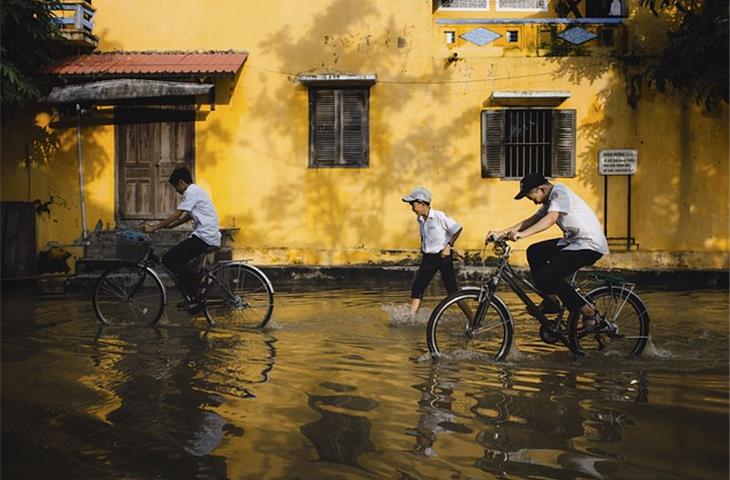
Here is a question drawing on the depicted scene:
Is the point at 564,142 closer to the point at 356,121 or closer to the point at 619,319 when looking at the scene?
the point at 356,121

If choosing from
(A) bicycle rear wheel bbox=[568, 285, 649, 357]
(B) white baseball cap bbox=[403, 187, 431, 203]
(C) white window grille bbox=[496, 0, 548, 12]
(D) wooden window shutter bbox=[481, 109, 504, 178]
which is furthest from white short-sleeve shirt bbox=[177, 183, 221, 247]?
(C) white window grille bbox=[496, 0, 548, 12]

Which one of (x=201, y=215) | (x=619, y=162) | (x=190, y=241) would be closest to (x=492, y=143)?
(x=619, y=162)

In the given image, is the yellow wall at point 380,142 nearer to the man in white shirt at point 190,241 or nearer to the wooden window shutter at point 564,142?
the wooden window shutter at point 564,142

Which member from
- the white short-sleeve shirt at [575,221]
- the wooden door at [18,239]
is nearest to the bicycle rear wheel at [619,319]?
the white short-sleeve shirt at [575,221]

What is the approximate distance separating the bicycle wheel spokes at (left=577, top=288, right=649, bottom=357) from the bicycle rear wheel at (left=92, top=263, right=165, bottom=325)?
4613 millimetres

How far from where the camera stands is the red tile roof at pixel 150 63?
1334cm

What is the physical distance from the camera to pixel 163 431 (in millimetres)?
4488

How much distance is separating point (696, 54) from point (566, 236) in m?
7.57

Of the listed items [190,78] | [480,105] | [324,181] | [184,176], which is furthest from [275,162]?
[184,176]

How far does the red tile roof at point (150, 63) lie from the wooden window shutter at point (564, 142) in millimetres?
5900

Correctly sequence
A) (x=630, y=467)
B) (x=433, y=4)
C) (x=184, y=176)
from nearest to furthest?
(x=630, y=467)
(x=184, y=176)
(x=433, y=4)

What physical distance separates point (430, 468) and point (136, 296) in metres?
5.51

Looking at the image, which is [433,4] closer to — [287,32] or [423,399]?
[287,32]

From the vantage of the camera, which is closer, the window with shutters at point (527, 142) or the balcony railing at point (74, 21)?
the balcony railing at point (74, 21)
